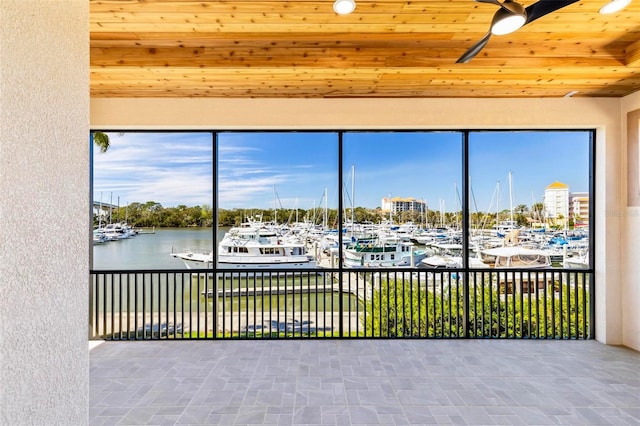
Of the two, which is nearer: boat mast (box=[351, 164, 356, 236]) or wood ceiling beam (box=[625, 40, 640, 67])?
wood ceiling beam (box=[625, 40, 640, 67])

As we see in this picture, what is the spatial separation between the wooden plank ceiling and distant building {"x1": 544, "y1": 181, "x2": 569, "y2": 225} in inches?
43.7

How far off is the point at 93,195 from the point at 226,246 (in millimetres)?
1765

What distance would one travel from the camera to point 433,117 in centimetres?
393

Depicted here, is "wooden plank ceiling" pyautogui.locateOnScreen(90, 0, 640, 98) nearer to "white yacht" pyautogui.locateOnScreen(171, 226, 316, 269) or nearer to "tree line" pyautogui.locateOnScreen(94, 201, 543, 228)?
"tree line" pyautogui.locateOnScreen(94, 201, 543, 228)

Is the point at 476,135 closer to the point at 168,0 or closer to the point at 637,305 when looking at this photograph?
the point at 637,305

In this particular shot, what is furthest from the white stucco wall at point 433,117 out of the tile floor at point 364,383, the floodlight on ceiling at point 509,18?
the floodlight on ceiling at point 509,18

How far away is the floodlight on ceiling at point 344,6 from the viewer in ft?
7.64

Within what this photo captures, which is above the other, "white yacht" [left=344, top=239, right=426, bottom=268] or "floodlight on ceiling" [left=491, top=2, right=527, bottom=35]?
"floodlight on ceiling" [left=491, top=2, right=527, bottom=35]

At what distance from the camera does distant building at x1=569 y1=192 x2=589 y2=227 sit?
407 cm

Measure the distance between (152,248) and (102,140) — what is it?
1.47 meters

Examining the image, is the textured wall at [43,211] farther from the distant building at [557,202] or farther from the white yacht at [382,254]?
the distant building at [557,202]

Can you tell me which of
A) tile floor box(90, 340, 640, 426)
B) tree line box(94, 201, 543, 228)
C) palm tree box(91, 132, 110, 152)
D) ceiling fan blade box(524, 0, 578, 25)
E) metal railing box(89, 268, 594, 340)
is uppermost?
ceiling fan blade box(524, 0, 578, 25)

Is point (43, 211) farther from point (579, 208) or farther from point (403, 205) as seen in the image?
point (579, 208)

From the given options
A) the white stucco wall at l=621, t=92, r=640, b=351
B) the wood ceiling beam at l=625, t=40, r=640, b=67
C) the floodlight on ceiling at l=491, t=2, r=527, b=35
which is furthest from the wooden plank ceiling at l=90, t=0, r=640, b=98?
the floodlight on ceiling at l=491, t=2, r=527, b=35
